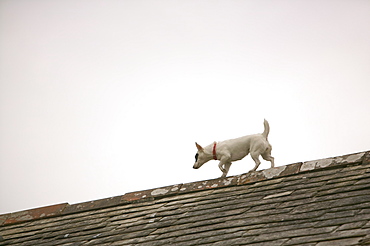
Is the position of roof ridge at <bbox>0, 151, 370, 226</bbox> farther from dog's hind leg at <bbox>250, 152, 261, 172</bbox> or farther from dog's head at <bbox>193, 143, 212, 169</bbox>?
dog's head at <bbox>193, 143, 212, 169</bbox>

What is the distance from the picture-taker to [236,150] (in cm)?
870

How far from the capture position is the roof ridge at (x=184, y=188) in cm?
653

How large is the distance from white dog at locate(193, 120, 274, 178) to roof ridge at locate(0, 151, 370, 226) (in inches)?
44.3

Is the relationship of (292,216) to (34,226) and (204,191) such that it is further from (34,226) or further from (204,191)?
(34,226)

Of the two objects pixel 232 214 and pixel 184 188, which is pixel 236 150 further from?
pixel 232 214

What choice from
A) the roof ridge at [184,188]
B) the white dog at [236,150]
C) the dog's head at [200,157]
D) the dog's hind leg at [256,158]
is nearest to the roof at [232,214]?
the roof ridge at [184,188]

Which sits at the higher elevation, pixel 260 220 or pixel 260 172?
pixel 260 172

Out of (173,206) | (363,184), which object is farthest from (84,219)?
(363,184)

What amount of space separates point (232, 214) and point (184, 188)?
4.27 ft

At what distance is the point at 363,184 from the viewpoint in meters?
5.74

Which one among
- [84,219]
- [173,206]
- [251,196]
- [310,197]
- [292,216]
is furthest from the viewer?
[84,219]

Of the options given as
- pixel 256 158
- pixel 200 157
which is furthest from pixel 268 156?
pixel 200 157

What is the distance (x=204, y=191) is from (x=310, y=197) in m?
1.57

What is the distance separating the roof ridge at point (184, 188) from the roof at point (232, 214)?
0.04ft
